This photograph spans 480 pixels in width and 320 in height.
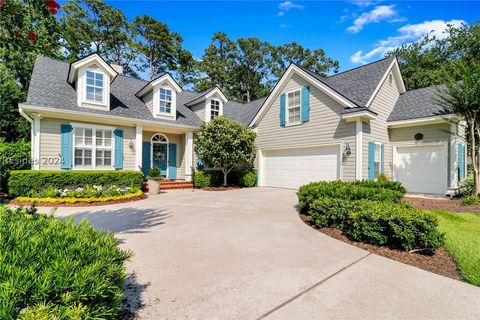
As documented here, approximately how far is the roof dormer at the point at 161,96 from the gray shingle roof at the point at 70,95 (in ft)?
1.03

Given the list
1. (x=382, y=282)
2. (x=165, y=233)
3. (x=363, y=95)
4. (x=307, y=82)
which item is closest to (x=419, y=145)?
(x=363, y=95)

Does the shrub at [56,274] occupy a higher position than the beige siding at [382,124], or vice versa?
the beige siding at [382,124]

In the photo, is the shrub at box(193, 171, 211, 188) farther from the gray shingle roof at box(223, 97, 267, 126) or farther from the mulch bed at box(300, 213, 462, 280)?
the mulch bed at box(300, 213, 462, 280)

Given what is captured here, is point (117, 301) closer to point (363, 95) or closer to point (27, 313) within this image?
point (27, 313)

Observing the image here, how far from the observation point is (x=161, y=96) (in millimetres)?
13211

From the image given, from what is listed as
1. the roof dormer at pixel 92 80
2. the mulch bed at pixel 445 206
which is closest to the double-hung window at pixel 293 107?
the mulch bed at pixel 445 206

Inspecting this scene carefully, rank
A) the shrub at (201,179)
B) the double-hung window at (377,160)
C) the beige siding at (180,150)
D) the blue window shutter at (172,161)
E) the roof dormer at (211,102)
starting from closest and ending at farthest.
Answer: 1. the double-hung window at (377,160)
2. the shrub at (201,179)
3. the blue window shutter at (172,161)
4. the beige siding at (180,150)
5. the roof dormer at (211,102)

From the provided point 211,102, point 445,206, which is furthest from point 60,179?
point 445,206

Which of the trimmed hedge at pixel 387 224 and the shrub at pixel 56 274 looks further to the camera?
the trimmed hedge at pixel 387 224

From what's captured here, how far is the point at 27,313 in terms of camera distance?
55.1 inches

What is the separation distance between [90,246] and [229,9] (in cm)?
1176

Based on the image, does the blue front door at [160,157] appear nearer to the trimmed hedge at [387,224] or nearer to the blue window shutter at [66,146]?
the blue window shutter at [66,146]

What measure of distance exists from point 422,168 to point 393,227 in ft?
29.7

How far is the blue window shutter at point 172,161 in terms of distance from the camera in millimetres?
14375
